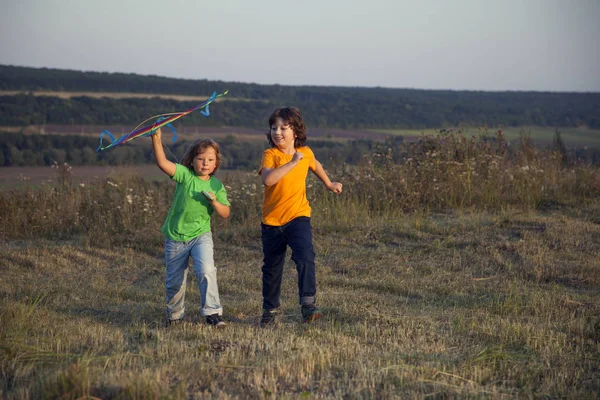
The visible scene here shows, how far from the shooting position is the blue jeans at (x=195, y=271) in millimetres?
5770

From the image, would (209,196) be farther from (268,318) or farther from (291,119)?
(268,318)

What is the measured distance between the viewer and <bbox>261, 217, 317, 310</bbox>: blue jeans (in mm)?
5805

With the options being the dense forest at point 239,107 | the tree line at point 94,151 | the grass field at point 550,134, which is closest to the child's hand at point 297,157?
the tree line at point 94,151

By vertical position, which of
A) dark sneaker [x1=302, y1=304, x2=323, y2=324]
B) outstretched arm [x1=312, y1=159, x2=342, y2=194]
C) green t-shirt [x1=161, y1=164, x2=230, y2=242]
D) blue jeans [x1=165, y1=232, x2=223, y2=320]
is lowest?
dark sneaker [x1=302, y1=304, x2=323, y2=324]

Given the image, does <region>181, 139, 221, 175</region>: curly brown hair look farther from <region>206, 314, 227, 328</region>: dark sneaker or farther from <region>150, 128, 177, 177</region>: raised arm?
<region>206, 314, 227, 328</region>: dark sneaker

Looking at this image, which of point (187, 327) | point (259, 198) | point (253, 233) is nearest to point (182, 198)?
point (187, 327)

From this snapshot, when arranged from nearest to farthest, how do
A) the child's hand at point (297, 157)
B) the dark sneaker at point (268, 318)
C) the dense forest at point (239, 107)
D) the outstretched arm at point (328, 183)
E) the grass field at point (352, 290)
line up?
the grass field at point (352, 290) < the child's hand at point (297, 157) < the dark sneaker at point (268, 318) < the outstretched arm at point (328, 183) < the dense forest at point (239, 107)

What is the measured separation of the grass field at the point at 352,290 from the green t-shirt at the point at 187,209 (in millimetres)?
736

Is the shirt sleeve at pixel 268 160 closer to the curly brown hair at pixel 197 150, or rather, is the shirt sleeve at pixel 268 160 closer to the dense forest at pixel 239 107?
the curly brown hair at pixel 197 150

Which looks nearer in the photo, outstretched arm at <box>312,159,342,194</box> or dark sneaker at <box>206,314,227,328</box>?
dark sneaker at <box>206,314,227,328</box>

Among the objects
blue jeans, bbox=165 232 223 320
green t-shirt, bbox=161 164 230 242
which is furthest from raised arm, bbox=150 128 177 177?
blue jeans, bbox=165 232 223 320

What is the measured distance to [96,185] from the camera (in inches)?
492

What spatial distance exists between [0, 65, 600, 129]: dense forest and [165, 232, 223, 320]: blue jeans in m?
24.3

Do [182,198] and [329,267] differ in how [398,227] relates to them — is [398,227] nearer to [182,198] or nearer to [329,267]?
[329,267]
